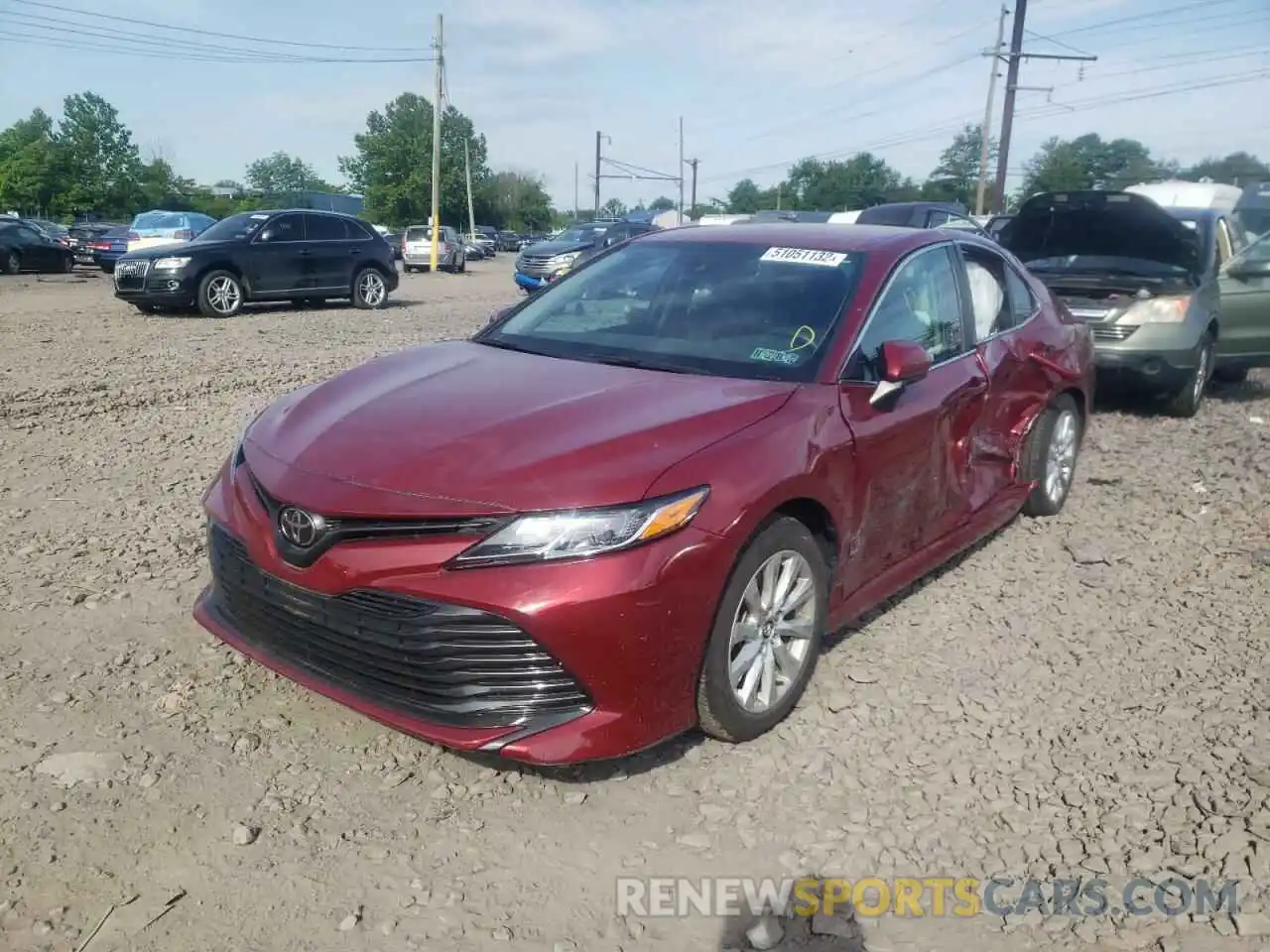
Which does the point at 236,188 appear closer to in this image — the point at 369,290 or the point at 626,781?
the point at 369,290

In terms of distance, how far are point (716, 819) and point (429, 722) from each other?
0.85 metres

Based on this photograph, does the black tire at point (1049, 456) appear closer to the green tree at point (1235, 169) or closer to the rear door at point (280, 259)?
the rear door at point (280, 259)

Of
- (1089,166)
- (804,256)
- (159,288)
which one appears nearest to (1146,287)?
(804,256)

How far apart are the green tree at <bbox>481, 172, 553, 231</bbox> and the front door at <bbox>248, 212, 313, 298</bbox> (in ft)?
257

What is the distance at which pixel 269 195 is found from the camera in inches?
3159

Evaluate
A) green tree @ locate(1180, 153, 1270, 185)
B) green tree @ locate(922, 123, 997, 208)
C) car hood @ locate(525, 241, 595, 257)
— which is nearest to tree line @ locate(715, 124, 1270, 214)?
green tree @ locate(922, 123, 997, 208)

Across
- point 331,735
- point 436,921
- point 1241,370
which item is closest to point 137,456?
point 331,735

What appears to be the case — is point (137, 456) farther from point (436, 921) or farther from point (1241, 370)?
point (1241, 370)

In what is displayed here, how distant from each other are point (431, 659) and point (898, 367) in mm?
1858

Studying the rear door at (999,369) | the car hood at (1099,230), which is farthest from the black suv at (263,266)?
the rear door at (999,369)

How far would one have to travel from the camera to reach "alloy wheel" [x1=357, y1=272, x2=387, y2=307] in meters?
16.4

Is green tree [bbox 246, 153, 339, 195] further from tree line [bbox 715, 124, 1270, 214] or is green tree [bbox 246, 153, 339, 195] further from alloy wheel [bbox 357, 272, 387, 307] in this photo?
alloy wheel [bbox 357, 272, 387, 307]

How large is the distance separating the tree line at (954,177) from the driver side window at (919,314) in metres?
57.2

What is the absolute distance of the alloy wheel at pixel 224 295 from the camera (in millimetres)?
14234
